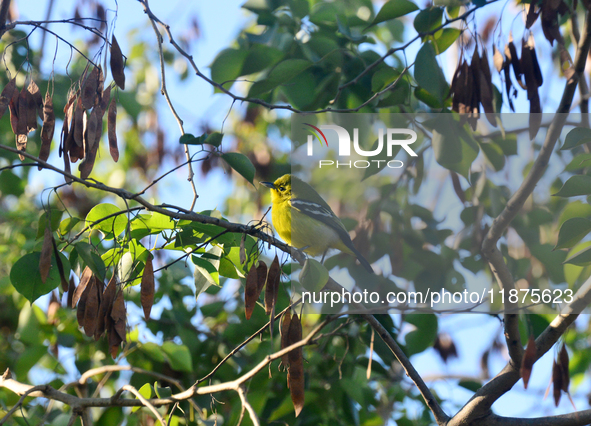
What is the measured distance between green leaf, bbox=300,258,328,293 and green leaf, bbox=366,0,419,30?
50.8 inches

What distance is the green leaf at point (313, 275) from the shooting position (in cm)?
171

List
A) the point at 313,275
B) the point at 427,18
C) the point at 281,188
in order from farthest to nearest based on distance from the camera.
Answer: the point at 281,188
the point at 427,18
the point at 313,275

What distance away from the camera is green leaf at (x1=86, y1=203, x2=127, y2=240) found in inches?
81.4

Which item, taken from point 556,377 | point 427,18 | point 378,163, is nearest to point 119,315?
point 378,163

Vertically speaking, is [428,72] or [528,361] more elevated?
[428,72]

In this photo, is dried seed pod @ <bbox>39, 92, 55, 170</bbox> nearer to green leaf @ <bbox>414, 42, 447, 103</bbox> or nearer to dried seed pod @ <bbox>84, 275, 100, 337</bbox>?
dried seed pod @ <bbox>84, 275, 100, 337</bbox>

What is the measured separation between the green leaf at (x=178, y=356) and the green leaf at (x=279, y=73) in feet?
4.61

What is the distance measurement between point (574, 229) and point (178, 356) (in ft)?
6.62

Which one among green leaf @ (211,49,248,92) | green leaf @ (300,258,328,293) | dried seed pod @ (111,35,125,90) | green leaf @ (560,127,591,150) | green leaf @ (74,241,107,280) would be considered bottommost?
green leaf @ (300,258,328,293)

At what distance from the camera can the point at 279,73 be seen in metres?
2.63

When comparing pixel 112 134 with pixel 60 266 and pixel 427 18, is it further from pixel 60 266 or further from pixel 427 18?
pixel 427 18

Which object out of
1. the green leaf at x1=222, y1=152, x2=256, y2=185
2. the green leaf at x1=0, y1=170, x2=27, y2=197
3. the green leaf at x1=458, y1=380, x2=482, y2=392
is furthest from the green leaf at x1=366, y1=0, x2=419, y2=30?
the green leaf at x1=0, y1=170, x2=27, y2=197

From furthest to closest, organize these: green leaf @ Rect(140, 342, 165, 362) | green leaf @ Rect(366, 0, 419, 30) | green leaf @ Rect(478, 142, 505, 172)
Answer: green leaf @ Rect(140, 342, 165, 362) → green leaf @ Rect(478, 142, 505, 172) → green leaf @ Rect(366, 0, 419, 30)

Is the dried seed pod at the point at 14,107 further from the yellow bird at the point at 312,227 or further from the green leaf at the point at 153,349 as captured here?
the yellow bird at the point at 312,227
